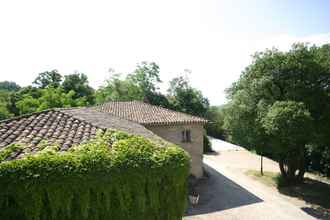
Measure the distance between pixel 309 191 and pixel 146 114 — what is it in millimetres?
15024

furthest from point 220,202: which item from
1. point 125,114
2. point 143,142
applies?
point 143,142

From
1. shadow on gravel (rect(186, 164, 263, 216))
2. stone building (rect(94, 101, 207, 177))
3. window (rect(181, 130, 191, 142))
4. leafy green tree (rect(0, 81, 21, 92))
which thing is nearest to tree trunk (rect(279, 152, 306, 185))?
shadow on gravel (rect(186, 164, 263, 216))

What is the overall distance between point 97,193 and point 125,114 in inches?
717

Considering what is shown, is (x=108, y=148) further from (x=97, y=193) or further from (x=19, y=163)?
(x=19, y=163)

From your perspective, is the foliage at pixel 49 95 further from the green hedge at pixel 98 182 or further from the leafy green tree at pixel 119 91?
the green hedge at pixel 98 182

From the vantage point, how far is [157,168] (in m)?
7.89

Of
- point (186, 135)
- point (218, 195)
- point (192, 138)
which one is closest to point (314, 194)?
point (218, 195)

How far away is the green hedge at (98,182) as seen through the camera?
609 cm

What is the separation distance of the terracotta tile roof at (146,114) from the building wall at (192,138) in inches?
24.4

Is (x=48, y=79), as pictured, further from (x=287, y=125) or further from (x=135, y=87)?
(x=287, y=125)

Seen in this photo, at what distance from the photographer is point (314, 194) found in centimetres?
2169

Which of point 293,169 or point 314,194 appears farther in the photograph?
point 293,169

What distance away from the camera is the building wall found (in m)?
23.7

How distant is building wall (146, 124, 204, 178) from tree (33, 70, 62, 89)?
3838 cm
